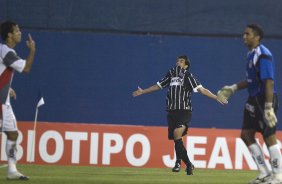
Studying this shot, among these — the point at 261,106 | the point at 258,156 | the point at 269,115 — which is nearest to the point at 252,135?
the point at 258,156

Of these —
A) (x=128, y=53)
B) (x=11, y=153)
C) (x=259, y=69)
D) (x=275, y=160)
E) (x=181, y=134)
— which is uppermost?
(x=128, y=53)

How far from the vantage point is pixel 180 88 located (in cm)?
1591

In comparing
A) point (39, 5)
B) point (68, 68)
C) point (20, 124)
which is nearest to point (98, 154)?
point (20, 124)

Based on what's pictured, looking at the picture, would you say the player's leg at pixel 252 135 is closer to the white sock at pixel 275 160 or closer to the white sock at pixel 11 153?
the white sock at pixel 275 160

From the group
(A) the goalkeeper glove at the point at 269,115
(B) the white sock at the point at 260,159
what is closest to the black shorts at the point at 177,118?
(B) the white sock at the point at 260,159

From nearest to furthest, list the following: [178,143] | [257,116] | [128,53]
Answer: [257,116] → [178,143] → [128,53]

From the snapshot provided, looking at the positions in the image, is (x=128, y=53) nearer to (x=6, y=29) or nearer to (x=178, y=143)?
(x=178, y=143)

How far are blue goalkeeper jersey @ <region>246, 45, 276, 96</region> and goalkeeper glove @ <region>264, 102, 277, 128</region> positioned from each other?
1.07 feet

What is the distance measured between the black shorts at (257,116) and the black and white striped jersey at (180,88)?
14.9 feet

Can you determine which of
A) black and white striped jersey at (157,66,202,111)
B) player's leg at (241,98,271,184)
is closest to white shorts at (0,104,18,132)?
player's leg at (241,98,271,184)

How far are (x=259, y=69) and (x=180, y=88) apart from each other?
503 centimetres

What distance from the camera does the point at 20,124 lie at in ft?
64.6

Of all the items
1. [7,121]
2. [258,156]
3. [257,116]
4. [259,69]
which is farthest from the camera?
[7,121]

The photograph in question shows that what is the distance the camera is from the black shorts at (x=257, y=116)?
36.1 feet
